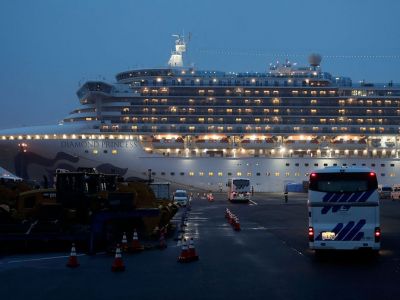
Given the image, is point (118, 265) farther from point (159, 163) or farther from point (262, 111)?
point (262, 111)

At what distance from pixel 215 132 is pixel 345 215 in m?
42.8

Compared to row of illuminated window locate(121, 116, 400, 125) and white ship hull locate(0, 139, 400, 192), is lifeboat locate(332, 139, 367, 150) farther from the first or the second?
row of illuminated window locate(121, 116, 400, 125)

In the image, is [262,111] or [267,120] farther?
[262,111]

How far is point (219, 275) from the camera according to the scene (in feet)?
38.8

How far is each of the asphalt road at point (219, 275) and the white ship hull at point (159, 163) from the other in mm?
36886

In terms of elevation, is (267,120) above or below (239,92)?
below

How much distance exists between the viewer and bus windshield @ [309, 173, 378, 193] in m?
14.0

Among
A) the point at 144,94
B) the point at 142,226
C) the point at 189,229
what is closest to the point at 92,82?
the point at 144,94

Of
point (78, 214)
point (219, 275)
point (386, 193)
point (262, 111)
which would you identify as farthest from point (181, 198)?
point (219, 275)

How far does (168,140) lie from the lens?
55.7 m

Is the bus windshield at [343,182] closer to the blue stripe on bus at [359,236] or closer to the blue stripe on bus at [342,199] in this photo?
the blue stripe on bus at [342,199]

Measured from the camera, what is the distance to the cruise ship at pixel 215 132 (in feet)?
179

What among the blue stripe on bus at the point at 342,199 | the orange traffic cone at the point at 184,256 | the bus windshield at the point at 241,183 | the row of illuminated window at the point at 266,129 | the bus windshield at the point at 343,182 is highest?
the row of illuminated window at the point at 266,129

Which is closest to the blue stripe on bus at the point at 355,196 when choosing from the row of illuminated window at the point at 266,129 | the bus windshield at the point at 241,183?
the bus windshield at the point at 241,183
